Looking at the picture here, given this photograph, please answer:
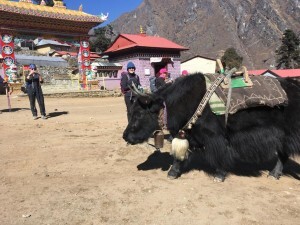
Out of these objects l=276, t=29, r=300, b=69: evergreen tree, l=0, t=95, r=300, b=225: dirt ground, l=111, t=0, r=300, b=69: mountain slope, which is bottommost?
l=0, t=95, r=300, b=225: dirt ground

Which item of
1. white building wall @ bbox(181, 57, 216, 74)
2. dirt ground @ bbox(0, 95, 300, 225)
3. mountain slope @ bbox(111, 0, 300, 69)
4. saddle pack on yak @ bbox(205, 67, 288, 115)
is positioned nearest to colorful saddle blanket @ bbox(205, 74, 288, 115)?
saddle pack on yak @ bbox(205, 67, 288, 115)

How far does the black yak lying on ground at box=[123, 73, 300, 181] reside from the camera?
351 cm

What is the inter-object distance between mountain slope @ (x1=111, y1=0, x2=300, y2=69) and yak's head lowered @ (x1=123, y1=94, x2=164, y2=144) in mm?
65044

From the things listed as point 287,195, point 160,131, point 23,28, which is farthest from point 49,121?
point 23,28

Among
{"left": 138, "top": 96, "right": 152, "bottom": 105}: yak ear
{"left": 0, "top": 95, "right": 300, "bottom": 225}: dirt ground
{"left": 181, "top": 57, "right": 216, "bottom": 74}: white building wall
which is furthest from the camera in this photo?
{"left": 181, "top": 57, "right": 216, "bottom": 74}: white building wall

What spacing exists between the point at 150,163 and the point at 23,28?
1717 centimetres

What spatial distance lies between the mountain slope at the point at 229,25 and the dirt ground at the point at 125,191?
211 ft

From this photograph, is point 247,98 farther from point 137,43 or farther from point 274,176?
point 137,43

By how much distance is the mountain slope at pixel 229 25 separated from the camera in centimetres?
7462

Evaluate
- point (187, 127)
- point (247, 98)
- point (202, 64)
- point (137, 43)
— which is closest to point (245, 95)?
point (247, 98)

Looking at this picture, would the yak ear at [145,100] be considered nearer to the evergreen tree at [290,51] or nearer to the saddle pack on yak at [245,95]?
the saddle pack on yak at [245,95]

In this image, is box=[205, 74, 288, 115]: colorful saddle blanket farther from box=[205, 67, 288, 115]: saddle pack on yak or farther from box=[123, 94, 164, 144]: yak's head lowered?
box=[123, 94, 164, 144]: yak's head lowered

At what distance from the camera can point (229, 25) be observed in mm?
82875

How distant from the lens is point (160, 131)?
3.69 meters
